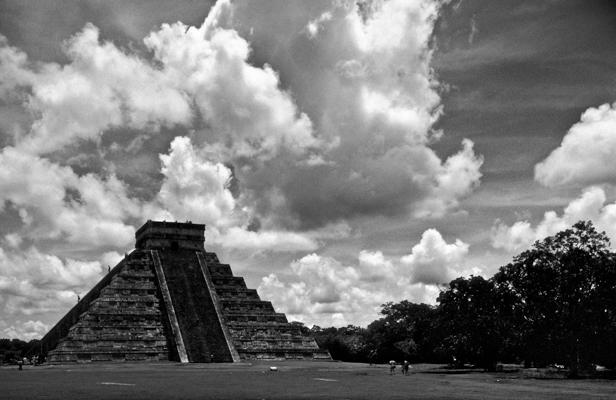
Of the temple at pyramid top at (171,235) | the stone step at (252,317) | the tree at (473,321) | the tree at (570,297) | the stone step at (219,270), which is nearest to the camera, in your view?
the tree at (570,297)

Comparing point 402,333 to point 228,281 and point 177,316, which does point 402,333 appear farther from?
point 177,316

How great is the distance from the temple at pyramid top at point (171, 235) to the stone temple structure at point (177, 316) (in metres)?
0.10

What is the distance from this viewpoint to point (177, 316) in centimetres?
5731

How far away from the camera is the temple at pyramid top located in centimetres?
6562

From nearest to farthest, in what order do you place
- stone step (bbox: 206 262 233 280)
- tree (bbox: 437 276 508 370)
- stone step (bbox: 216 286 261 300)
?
tree (bbox: 437 276 508 370) < stone step (bbox: 216 286 261 300) < stone step (bbox: 206 262 233 280)

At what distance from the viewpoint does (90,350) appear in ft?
166

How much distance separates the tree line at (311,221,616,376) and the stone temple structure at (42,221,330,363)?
54.0 ft

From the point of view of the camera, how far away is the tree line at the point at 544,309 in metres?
36.8

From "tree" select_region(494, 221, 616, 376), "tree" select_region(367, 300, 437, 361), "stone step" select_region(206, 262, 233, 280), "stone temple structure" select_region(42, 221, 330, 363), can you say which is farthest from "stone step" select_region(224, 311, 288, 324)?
"tree" select_region(494, 221, 616, 376)

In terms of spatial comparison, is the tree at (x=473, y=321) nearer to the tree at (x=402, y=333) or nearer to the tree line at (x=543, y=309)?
the tree line at (x=543, y=309)

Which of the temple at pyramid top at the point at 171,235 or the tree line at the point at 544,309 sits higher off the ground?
the temple at pyramid top at the point at 171,235

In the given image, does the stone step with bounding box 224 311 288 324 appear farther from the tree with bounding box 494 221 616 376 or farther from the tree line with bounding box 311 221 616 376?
the tree with bounding box 494 221 616 376

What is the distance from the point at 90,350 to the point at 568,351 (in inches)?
1397

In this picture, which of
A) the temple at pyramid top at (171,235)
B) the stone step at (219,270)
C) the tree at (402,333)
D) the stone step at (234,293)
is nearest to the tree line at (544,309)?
the tree at (402,333)
